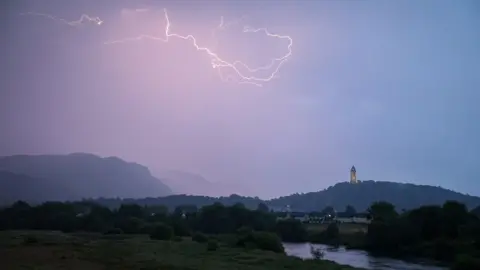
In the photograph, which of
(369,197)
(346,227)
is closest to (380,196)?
(369,197)

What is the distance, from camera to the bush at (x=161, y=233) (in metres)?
50.6

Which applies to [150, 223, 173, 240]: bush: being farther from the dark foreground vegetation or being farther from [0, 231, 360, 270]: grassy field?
[0, 231, 360, 270]: grassy field

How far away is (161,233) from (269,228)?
73.3 ft

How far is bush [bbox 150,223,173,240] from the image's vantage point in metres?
50.6

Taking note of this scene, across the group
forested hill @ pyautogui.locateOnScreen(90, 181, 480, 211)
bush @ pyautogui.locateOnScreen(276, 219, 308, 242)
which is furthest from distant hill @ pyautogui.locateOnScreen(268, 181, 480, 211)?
bush @ pyautogui.locateOnScreen(276, 219, 308, 242)

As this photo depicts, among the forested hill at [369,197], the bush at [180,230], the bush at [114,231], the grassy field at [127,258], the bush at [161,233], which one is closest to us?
the grassy field at [127,258]

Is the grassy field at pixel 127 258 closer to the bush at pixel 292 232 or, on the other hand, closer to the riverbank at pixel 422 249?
the riverbank at pixel 422 249

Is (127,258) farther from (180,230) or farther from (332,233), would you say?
(332,233)

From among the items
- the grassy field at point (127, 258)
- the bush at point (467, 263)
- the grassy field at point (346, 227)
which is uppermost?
the grassy field at point (346, 227)

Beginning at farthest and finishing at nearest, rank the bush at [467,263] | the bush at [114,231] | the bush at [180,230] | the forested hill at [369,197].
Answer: the forested hill at [369,197] < the bush at [180,230] < the bush at [114,231] < the bush at [467,263]

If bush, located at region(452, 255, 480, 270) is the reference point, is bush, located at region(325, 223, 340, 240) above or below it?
above

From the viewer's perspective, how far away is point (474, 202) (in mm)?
129500

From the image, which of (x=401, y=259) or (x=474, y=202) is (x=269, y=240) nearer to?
(x=401, y=259)

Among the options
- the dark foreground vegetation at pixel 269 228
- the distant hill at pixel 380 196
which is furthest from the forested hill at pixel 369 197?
the dark foreground vegetation at pixel 269 228
